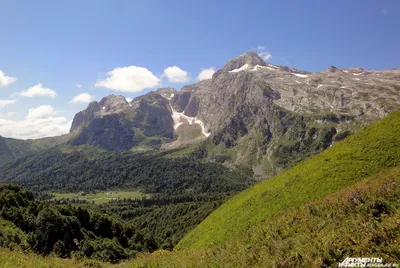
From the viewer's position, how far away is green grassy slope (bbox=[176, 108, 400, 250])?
1431 inches

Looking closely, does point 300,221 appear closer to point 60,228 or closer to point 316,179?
point 316,179

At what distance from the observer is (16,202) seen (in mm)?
63469

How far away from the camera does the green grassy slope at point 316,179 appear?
36344mm

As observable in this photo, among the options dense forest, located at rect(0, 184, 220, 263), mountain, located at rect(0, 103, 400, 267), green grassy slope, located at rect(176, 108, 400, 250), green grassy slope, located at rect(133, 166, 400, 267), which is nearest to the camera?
green grassy slope, located at rect(133, 166, 400, 267)

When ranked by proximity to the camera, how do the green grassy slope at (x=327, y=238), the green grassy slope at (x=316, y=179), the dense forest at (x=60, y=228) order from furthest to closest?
the dense forest at (x=60, y=228), the green grassy slope at (x=316, y=179), the green grassy slope at (x=327, y=238)

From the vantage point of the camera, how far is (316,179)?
39.1 meters

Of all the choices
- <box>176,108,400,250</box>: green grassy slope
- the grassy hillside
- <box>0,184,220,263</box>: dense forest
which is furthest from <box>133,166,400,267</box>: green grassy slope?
<box>0,184,220,263</box>: dense forest

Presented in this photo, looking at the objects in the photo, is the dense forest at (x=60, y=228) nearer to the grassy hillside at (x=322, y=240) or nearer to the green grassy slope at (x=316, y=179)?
the green grassy slope at (x=316, y=179)

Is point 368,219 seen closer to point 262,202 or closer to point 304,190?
point 304,190

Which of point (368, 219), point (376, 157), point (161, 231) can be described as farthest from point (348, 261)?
point (161, 231)

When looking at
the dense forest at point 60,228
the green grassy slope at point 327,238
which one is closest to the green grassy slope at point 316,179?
the green grassy slope at point 327,238

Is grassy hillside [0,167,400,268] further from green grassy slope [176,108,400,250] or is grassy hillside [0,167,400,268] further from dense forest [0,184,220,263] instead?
dense forest [0,184,220,263]

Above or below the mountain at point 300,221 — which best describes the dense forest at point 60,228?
below

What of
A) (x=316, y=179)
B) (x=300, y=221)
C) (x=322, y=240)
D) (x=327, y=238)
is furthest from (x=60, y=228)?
(x=327, y=238)
